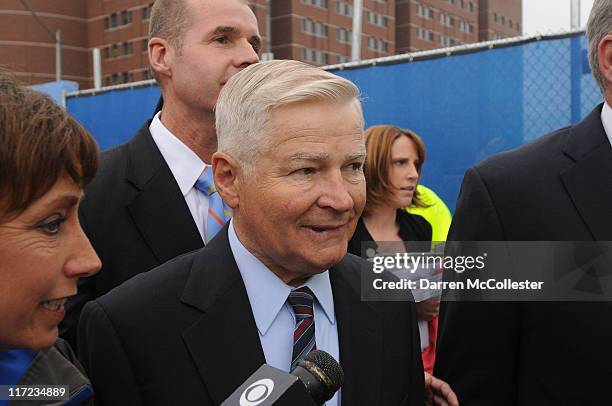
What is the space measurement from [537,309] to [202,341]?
946mm

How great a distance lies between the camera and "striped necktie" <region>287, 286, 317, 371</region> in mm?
1511

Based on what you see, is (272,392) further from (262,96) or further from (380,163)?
(380,163)

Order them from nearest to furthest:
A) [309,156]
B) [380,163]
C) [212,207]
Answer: [309,156] < [212,207] < [380,163]

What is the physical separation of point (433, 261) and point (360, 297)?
47.1 inches

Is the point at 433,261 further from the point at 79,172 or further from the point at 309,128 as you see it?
the point at 79,172

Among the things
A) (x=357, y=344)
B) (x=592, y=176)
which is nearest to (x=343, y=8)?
(x=592, y=176)

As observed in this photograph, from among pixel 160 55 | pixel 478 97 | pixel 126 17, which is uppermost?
pixel 126 17

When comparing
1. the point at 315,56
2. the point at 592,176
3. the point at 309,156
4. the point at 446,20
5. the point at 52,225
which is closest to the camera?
the point at 52,225

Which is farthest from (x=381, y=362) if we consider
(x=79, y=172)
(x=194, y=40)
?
(x=194, y=40)

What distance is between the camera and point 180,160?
2188 mm

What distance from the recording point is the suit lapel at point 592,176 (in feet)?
5.89

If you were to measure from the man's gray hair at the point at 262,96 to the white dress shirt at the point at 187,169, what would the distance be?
0.58 metres

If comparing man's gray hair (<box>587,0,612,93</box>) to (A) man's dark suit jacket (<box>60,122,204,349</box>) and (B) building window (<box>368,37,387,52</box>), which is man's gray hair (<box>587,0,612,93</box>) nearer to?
(A) man's dark suit jacket (<box>60,122,204,349</box>)

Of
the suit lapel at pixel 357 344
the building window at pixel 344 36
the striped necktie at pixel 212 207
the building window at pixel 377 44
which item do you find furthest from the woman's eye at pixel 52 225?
the building window at pixel 377 44
